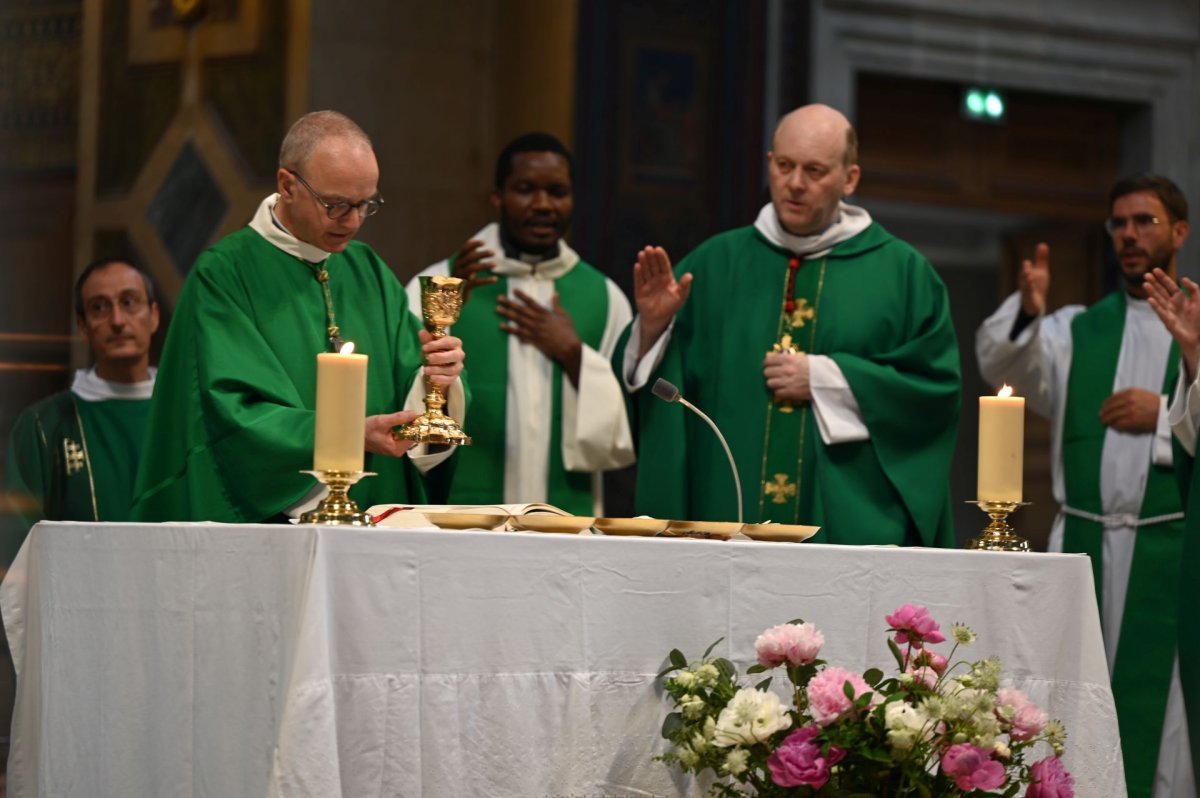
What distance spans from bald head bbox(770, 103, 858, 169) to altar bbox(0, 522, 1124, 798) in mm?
1857

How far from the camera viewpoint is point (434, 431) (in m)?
3.65

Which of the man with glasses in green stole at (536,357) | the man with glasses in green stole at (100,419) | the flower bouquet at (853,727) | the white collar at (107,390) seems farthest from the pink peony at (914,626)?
the white collar at (107,390)

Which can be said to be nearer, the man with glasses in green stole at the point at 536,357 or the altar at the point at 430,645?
the altar at the point at 430,645

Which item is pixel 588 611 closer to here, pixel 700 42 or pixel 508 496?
pixel 508 496

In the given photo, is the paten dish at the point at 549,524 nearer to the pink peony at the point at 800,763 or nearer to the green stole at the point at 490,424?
the pink peony at the point at 800,763

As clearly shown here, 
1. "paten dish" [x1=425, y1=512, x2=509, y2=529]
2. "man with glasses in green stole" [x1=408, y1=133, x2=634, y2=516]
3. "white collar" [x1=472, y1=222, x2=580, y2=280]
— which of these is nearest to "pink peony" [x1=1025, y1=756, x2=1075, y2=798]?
"paten dish" [x1=425, y1=512, x2=509, y2=529]

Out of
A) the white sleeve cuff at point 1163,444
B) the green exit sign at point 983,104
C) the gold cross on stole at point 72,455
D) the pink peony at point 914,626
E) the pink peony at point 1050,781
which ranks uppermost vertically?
the green exit sign at point 983,104

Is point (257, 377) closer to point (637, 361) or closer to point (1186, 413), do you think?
point (637, 361)

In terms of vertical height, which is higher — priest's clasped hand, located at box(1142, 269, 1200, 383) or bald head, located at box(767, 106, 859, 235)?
bald head, located at box(767, 106, 859, 235)

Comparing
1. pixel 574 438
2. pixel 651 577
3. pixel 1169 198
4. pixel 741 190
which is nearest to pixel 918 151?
pixel 741 190

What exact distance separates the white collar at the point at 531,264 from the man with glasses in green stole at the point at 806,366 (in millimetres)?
552

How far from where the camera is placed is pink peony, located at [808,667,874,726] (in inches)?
121

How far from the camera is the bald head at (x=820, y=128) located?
514 cm

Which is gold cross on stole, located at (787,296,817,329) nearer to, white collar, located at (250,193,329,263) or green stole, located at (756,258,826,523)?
green stole, located at (756,258,826,523)
